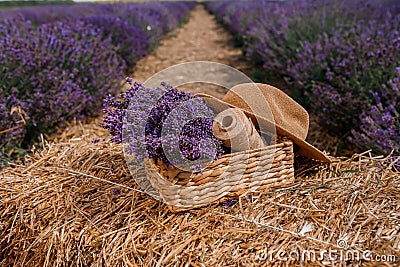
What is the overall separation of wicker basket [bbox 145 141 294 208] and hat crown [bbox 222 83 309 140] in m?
0.13

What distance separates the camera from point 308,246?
1392 millimetres

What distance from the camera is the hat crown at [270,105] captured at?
175cm

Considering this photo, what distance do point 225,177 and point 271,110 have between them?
1.29 ft

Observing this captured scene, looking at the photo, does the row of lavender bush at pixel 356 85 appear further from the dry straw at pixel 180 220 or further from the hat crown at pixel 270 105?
the hat crown at pixel 270 105

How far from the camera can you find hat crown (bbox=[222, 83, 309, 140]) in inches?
68.7

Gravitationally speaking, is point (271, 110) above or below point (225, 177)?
above

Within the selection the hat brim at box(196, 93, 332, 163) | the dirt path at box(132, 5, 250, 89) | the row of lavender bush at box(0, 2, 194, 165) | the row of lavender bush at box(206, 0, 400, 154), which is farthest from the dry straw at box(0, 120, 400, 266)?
the dirt path at box(132, 5, 250, 89)

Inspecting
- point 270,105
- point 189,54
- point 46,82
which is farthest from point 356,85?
point 189,54

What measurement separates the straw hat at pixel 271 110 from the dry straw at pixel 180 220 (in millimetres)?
200

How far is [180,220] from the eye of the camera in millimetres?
1599

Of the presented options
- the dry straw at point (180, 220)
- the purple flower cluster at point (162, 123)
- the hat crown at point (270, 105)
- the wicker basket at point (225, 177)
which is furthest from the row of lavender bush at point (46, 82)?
the hat crown at point (270, 105)

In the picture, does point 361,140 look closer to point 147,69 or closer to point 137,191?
point 137,191

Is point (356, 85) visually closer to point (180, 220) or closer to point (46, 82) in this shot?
point (180, 220)

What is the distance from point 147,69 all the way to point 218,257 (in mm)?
4861
